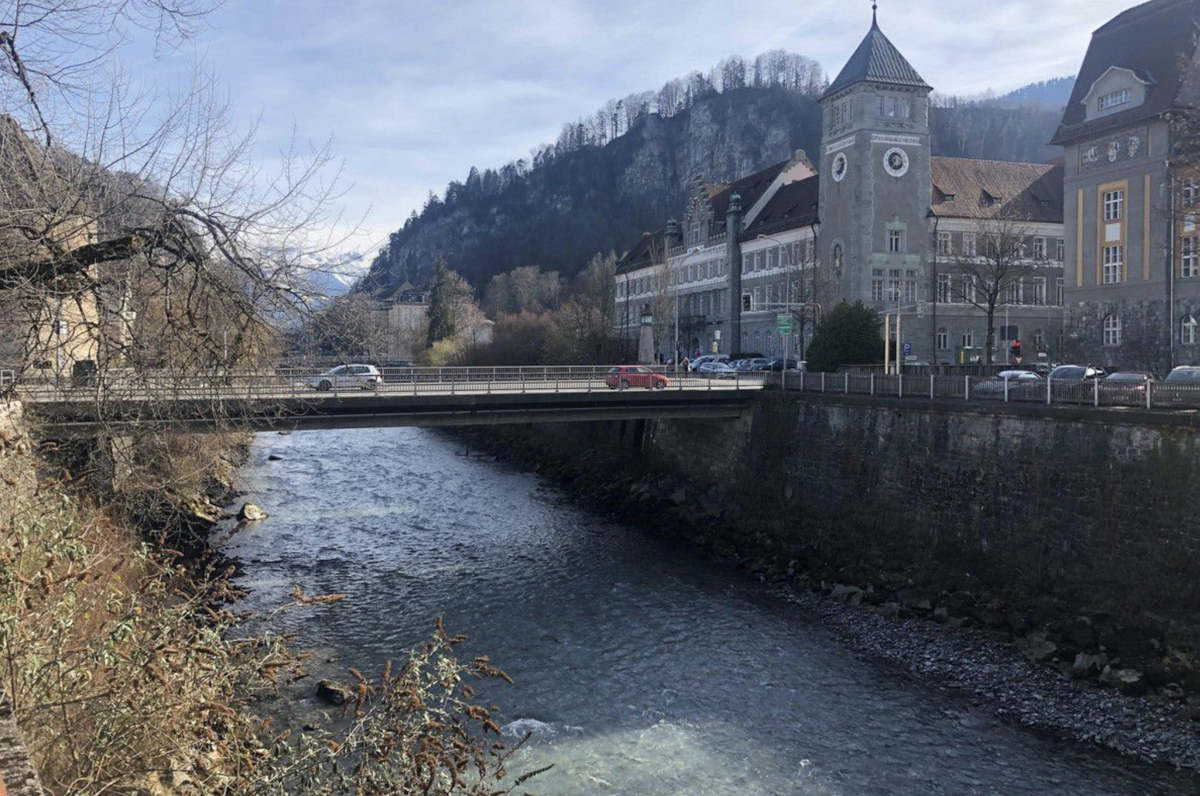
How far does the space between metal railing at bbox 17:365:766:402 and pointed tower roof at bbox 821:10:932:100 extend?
2106 cm

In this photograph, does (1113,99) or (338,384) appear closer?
(338,384)

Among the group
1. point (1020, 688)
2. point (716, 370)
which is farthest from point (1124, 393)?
point (716, 370)

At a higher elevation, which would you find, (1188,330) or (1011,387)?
(1188,330)

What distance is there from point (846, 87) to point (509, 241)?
12202 cm

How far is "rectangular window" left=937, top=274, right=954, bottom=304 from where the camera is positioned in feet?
184

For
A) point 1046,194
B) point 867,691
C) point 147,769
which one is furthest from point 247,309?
point 1046,194

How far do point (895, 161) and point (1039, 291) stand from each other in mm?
13033

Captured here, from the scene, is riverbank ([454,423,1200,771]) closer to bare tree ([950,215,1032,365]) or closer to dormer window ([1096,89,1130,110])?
bare tree ([950,215,1032,365])

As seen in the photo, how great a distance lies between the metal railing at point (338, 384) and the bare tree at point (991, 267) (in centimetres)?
1320

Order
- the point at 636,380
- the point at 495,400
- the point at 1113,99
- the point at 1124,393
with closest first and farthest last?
1. the point at 1124,393
2. the point at 495,400
3. the point at 636,380
4. the point at 1113,99

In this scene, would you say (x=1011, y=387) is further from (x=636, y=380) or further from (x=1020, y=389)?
(x=636, y=380)

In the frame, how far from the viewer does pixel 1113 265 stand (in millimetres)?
44031

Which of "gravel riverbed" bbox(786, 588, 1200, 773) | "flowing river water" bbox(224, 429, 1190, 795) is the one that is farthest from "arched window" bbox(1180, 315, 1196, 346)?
"gravel riverbed" bbox(786, 588, 1200, 773)

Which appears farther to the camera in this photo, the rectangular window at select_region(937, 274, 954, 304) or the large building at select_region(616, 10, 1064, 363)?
the rectangular window at select_region(937, 274, 954, 304)
